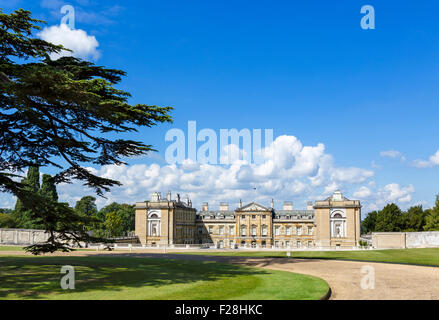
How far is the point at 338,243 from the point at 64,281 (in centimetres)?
6820

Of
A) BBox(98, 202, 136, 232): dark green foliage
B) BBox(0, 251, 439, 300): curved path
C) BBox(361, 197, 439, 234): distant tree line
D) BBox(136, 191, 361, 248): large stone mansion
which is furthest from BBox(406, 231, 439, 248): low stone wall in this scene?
BBox(98, 202, 136, 232): dark green foliage

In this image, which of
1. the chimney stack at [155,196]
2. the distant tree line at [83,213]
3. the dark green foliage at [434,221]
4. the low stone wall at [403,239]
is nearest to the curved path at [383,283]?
the low stone wall at [403,239]

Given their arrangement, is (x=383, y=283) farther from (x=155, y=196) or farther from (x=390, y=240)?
(x=155, y=196)

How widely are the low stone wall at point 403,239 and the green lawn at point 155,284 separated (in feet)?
124

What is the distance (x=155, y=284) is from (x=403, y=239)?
4618 centimetres

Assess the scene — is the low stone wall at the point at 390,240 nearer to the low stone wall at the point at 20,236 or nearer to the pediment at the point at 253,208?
the pediment at the point at 253,208

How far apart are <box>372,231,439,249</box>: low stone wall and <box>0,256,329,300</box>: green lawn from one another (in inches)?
1494

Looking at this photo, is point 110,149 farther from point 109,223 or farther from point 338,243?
point 338,243

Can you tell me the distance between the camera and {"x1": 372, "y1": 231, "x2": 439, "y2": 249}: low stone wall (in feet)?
168

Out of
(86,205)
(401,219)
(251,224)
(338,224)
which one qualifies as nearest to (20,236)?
(86,205)

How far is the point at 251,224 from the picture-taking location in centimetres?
9088

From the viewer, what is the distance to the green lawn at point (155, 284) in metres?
14.0
